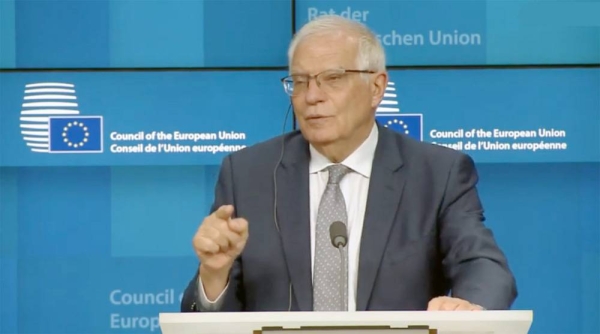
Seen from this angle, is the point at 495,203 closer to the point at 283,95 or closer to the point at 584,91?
the point at 584,91

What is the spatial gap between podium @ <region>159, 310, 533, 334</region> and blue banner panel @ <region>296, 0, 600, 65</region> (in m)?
2.31

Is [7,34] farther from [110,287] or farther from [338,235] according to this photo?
[338,235]

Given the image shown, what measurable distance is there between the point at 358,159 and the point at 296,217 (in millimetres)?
243

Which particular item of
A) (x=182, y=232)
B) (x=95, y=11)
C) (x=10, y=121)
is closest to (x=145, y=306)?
(x=182, y=232)

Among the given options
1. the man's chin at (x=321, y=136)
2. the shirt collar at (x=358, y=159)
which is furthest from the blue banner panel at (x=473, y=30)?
the man's chin at (x=321, y=136)

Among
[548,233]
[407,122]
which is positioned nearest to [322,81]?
[407,122]

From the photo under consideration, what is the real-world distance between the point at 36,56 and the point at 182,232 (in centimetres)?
90

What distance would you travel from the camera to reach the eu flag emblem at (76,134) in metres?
3.82

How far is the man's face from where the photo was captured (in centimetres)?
254

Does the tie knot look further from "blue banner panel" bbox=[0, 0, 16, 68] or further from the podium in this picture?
"blue banner panel" bbox=[0, 0, 16, 68]

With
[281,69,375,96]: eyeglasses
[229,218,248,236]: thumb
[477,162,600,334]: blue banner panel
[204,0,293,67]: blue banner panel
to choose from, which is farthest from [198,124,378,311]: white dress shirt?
[477,162,600,334]: blue banner panel

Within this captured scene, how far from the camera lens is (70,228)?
386 centimetres

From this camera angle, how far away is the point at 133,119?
383 centimetres

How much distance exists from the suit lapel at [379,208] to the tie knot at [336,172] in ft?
0.25
